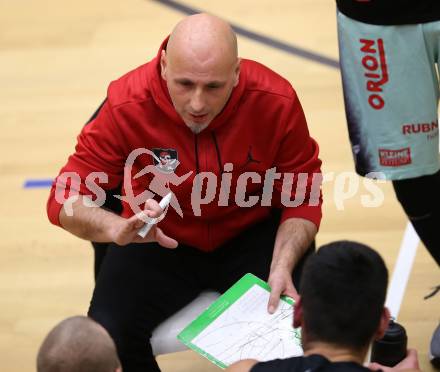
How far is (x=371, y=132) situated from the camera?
3020mm

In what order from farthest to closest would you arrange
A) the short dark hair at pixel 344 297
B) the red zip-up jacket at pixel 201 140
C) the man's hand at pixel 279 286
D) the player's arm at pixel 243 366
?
the red zip-up jacket at pixel 201 140 → the man's hand at pixel 279 286 → the player's arm at pixel 243 366 → the short dark hair at pixel 344 297

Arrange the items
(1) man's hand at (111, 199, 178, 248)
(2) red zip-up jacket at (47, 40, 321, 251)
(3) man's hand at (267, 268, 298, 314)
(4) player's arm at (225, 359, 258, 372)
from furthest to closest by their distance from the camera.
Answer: (2) red zip-up jacket at (47, 40, 321, 251) → (3) man's hand at (267, 268, 298, 314) → (1) man's hand at (111, 199, 178, 248) → (4) player's arm at (225, 359, 258, 372)

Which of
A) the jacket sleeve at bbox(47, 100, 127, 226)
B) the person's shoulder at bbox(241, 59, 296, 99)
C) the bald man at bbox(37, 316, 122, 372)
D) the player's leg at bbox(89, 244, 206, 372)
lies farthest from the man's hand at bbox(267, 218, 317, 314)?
the bald man at bbox(37, 316, 122, 372)

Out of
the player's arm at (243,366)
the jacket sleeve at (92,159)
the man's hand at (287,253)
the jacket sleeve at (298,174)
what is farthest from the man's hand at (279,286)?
the jacket sleeve at (92,159)

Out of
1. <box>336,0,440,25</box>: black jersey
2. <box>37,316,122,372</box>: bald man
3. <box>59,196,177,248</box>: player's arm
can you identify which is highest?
<box>336,0,440,25</box>: black jersey

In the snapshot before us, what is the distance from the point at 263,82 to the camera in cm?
290

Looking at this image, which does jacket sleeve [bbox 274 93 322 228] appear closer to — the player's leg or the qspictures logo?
the qspictures logo

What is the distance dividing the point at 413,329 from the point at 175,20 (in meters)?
2.63

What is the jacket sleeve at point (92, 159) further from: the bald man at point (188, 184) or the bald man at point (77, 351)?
the bald man at point (77, 351)

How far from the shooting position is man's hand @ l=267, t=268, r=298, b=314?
8.91ft

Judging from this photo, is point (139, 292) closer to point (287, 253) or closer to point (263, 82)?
point (287, 253)

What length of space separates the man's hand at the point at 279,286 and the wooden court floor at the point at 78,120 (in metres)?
0.79

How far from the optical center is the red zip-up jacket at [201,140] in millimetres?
2859

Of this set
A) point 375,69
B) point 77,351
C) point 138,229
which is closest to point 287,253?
point 138,229
